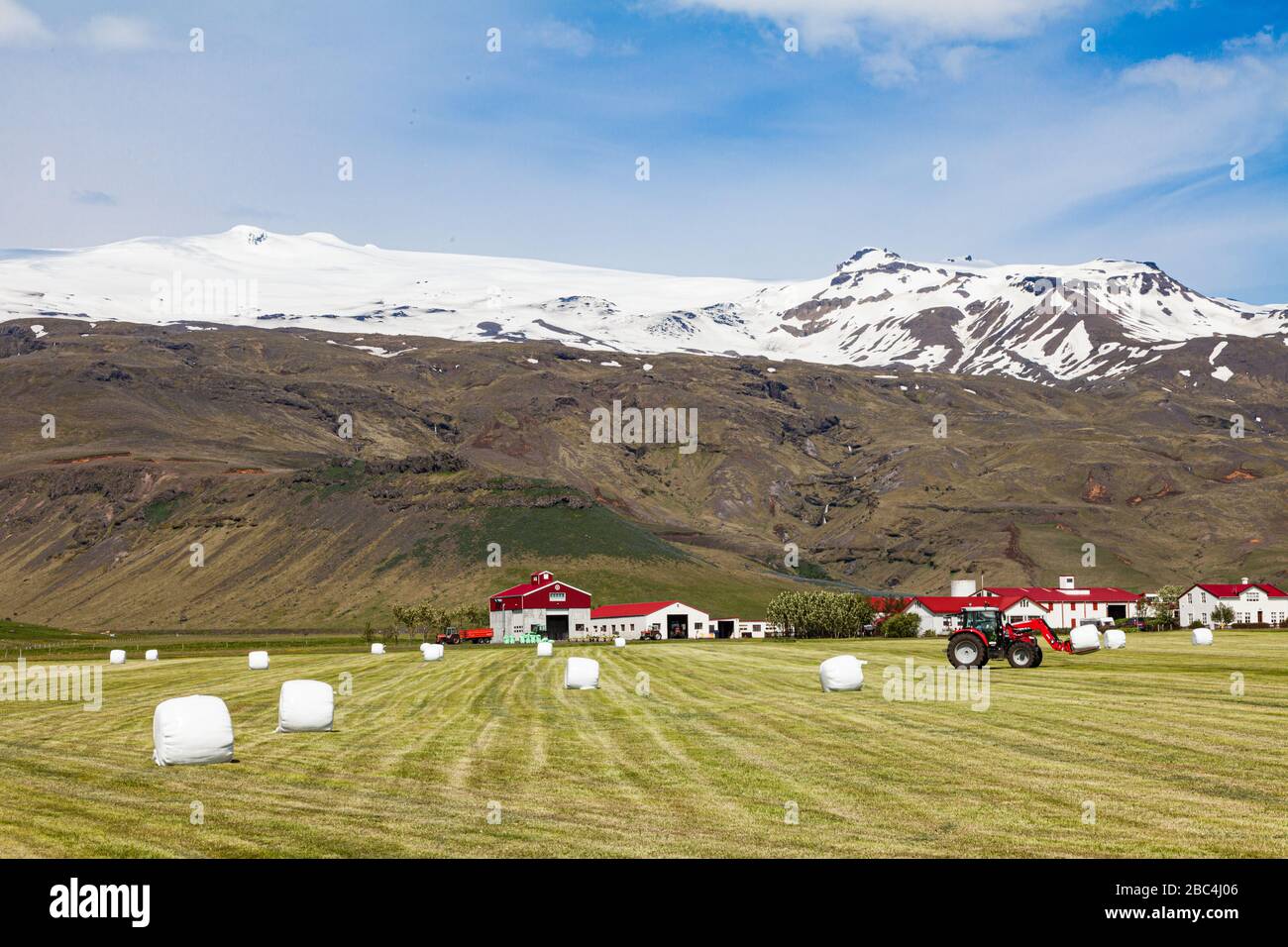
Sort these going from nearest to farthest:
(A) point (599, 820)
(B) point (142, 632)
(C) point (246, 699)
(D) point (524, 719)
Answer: (A) point (599, 820) < (D) point (524, 719) < (C) point (246, 699) < (B) point (142, 632)

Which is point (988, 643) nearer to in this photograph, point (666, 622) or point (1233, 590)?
point (666, 622)

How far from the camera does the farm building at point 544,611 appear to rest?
171m

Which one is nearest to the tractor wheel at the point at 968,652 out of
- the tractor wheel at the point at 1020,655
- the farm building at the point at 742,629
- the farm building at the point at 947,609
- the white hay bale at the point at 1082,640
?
the tractor wheel at the point at 1020,655

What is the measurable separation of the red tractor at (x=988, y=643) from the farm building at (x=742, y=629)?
3916 inches

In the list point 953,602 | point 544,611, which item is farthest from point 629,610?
point 953,602

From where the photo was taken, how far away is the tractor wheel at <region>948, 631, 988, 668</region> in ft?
185

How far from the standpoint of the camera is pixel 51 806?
2331cm

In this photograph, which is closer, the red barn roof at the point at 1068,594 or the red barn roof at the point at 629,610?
the red barn roof at the point at 629,610

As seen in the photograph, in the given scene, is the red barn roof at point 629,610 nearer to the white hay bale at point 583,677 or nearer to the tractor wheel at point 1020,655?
the tractor wheel at point 1020,655

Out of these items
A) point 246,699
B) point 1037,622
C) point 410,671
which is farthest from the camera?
point 410,671

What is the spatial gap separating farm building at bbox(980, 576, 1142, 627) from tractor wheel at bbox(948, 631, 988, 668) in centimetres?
11587

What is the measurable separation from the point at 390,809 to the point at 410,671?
5388cm
